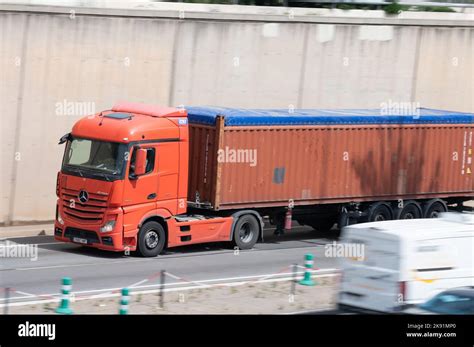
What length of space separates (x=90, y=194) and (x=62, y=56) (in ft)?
21.0

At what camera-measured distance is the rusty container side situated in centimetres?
2484

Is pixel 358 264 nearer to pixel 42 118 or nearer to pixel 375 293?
pixel 375 293

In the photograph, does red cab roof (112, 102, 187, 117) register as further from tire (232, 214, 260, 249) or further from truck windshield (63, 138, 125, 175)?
tire (232, 214, 260, 249)

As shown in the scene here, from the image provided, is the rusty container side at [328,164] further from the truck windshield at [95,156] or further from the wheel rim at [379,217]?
the truck windshield at [95,156]

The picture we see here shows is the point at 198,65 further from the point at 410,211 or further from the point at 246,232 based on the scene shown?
the point at 410,211

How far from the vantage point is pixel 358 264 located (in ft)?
56.6

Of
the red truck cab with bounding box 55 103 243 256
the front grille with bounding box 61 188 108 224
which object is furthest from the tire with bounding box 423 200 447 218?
the front grille with bounding box 61 188 108 224

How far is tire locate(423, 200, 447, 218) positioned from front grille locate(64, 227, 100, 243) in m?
10.0

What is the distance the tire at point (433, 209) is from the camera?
2872cm

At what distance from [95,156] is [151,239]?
7.75ft

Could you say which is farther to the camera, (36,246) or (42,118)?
(42,118)

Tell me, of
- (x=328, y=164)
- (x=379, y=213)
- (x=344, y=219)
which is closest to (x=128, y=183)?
(x=328, y=164)

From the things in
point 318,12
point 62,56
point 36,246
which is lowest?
point 36,246

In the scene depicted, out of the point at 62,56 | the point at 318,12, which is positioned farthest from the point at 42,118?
the point at 318,12
